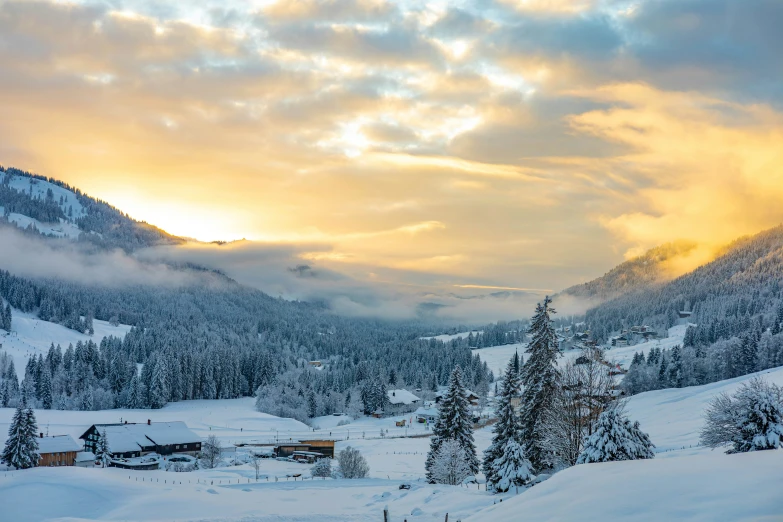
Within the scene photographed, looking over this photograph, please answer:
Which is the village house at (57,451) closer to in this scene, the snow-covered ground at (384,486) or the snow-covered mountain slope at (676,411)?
the snow-covered ground at (384,486)

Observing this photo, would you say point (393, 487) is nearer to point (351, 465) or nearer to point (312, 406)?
point (351, 465)

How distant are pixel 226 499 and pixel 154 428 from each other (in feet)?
152

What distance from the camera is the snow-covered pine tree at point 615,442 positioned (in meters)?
25.1

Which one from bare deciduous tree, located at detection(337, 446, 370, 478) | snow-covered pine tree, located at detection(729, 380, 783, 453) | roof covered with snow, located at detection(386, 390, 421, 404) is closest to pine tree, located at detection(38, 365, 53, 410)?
roof covered with snow, located at detection(386, 390, 421, 404)

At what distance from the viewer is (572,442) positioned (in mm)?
34156

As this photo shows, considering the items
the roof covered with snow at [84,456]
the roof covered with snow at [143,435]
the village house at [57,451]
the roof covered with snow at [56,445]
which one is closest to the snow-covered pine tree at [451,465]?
the roof covered with snow at [143,435]

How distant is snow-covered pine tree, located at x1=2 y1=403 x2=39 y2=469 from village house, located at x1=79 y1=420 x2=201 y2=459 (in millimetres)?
13454

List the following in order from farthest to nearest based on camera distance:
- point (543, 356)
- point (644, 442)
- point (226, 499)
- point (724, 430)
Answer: point (226, 499) → point (543, 356) → point (724, 430) → point (644, 442)

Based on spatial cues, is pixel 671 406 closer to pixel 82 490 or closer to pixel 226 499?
pixel 226 499

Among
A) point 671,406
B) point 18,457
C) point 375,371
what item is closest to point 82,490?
point 18,457

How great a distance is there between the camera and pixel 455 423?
50.8 m

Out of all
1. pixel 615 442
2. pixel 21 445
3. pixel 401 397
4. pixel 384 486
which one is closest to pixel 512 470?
pixel 615 442

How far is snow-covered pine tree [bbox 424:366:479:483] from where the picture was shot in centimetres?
5050

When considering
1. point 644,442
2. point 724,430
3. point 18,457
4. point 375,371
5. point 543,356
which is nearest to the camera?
point 644,442
